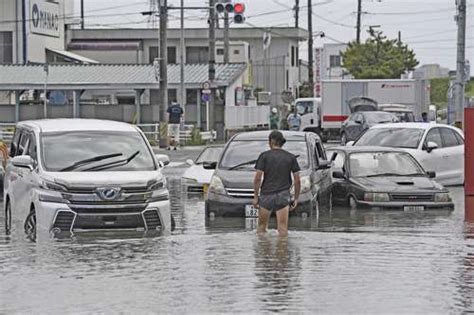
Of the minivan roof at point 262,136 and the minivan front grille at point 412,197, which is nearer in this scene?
the minivan roof at point 262,136

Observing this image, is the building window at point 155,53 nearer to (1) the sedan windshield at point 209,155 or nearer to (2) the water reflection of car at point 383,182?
(1) the sedan windshield at point 209,155

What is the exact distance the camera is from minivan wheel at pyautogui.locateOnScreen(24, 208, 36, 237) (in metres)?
15.6

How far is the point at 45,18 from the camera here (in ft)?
238

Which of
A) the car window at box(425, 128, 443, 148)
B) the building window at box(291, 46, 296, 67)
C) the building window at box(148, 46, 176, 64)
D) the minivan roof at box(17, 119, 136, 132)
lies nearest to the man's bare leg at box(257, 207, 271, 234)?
the minivan roof at box(17, 119, 136, 132)

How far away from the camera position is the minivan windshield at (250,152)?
63.1 feet

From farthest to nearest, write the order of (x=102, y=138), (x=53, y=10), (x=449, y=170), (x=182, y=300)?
(x=53, y=10), (x=449, y=170), (x=102, y=138), (x=182, y=300)

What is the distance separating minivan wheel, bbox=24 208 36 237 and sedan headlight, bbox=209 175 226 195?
3.80 m

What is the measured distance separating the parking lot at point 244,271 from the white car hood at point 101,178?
76 centimetres

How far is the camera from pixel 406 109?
5309cm

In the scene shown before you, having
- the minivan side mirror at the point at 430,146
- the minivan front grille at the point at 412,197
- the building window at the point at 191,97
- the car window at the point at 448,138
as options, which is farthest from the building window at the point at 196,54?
the minivan front grille at the point at 412,197

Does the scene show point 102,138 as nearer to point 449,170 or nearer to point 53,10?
point 449,170

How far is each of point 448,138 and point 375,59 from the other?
2681 inches

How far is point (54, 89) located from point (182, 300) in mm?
52049

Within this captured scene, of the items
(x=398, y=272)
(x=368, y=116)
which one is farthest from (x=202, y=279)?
(x=368, y=116)
